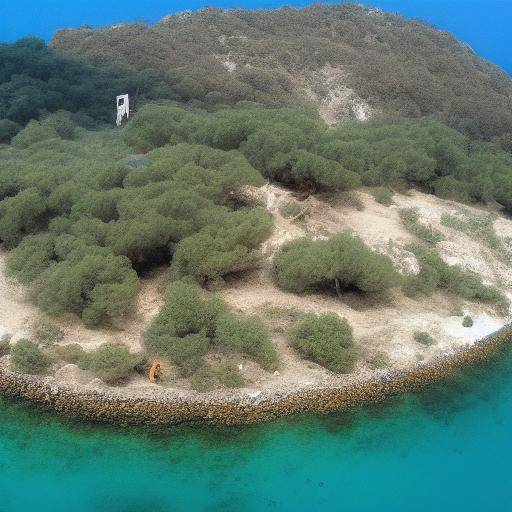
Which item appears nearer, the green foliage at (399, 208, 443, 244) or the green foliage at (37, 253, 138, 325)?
the green foliage at (37, 253, 138, 325)

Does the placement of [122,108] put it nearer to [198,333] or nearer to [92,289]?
[92,289]

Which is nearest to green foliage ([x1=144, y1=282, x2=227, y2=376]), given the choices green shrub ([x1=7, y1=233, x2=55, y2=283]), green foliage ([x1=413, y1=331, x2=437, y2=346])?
green shrub ([x1=7, y1=233, x2=55, y2=283])

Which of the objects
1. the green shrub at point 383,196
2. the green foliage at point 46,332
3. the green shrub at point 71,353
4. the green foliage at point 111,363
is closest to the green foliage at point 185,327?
the green foliage at point 111,363

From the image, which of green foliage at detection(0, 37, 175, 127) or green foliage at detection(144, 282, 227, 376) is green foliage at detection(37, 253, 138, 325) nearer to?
green foliage at detection(144, 282, 227, 376)

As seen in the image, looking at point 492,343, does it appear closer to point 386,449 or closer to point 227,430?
point 386,449

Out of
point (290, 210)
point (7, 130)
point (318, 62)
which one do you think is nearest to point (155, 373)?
point (290, 210)

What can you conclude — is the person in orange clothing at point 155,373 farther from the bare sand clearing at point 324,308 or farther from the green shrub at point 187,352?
the green shrub at point 187,352

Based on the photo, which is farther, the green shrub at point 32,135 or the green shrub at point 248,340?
the green shrub at point 32,135
